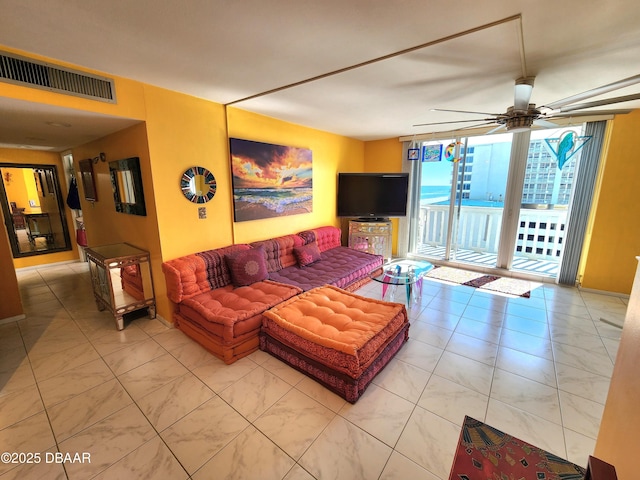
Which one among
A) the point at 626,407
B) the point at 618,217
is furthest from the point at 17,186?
the point at 618,217

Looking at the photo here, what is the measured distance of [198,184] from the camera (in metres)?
3.00

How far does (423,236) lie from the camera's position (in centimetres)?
595

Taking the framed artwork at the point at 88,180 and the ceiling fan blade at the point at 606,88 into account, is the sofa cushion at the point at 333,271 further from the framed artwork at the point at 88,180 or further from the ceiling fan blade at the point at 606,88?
the framed artwork at the point at 88,180

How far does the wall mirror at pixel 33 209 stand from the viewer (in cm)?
476

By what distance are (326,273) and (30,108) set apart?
3.24 m

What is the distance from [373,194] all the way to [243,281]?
3.18m

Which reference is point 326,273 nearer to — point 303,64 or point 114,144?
point 303,64

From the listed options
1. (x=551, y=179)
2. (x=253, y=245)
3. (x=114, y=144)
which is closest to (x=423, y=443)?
(x=253, y=245)

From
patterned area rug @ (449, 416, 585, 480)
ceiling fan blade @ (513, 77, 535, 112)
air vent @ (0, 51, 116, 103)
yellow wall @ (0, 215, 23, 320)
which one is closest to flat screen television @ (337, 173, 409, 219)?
ceiling fan blade @ (513, 77, 535, 112)

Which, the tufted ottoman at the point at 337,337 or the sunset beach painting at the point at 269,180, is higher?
the sunset beach painting at the point at 269,180

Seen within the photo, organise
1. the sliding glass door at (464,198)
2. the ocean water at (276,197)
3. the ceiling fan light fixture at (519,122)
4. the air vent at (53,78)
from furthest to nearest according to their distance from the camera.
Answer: the sliding glass door at (464,198), the ocean water at (276,197), the ceiling fan light fixture at (519,122), the air vent at (53,78)

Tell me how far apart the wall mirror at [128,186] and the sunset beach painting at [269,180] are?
39.2 inches

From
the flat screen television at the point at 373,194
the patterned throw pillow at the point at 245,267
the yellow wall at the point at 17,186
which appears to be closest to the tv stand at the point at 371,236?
the flat screen television at the point at 373,194

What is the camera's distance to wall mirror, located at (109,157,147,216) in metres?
2.81
